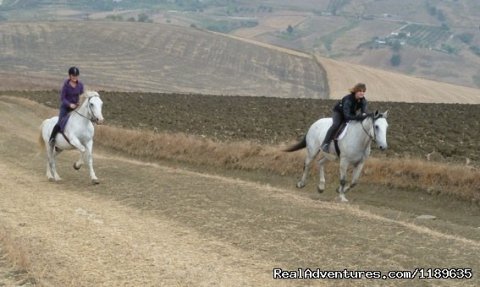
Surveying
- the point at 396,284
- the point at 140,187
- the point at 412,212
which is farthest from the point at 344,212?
the point at 140,187

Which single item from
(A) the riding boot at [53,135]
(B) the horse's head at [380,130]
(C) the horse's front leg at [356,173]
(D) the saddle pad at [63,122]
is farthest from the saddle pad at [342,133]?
(A) the riding boot at [53,135]

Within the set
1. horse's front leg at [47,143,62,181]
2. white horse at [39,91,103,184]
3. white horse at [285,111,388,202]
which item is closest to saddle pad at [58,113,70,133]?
white horse at [39,91,103,184]

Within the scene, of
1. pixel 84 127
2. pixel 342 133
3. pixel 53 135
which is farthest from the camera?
pixel 53 135

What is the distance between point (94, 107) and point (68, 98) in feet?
5.00

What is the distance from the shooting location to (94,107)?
14.4m

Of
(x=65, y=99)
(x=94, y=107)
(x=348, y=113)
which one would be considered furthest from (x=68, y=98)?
(x=348, y=113)

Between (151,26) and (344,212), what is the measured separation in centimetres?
10196

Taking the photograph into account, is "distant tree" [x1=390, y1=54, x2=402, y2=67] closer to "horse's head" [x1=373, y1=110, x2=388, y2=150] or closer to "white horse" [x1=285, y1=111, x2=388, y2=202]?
"white horse" [x1=285, y1=111, x2=388, y2=202]

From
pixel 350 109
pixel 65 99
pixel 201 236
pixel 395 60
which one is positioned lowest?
pixel 395 60

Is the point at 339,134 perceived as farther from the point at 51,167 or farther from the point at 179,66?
the point at 179,66

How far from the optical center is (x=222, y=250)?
9430mm

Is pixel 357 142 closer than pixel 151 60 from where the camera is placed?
Yes

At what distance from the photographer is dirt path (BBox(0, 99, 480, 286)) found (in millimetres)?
8273

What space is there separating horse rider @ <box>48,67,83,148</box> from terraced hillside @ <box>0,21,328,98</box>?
169ft
